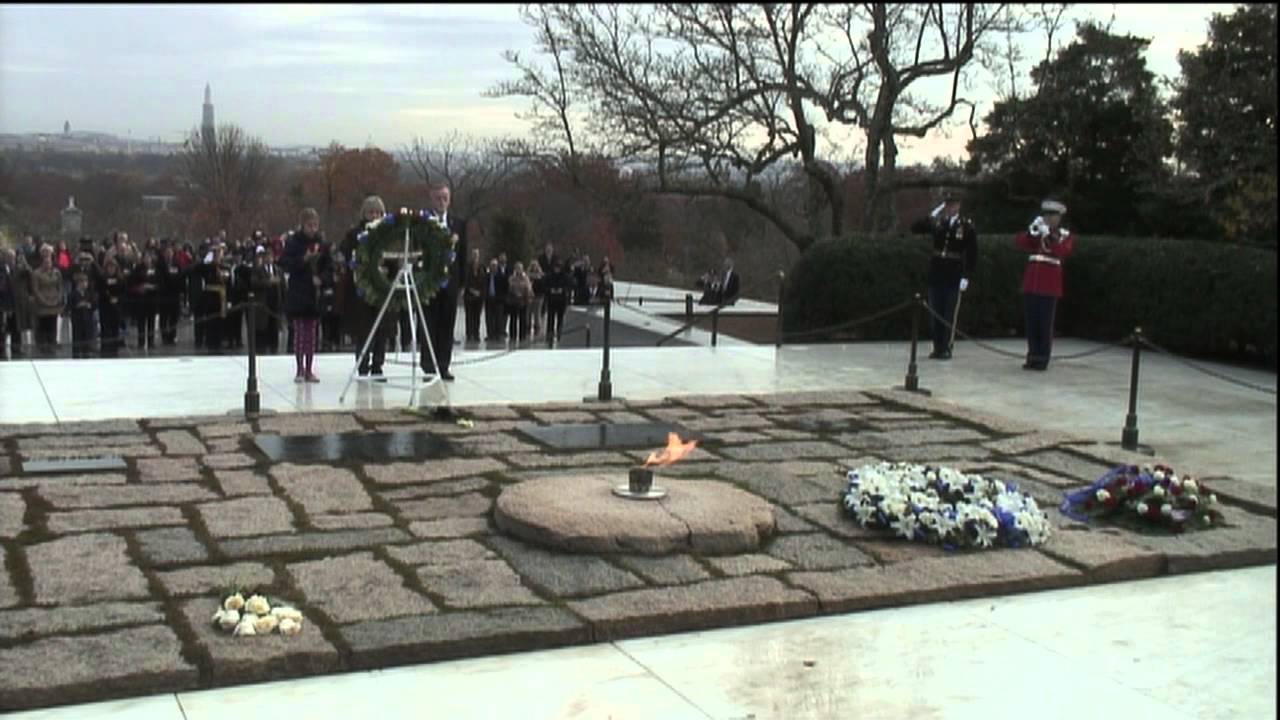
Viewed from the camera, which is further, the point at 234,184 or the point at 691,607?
the point at 234,184

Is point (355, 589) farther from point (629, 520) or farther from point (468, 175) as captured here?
point (468, 175)

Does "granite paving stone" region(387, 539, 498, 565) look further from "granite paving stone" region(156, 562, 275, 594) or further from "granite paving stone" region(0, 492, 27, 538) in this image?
"granite paving stone" region(0, 492, 27, 538)

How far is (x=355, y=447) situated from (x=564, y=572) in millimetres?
2949

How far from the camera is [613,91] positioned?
19812 mm

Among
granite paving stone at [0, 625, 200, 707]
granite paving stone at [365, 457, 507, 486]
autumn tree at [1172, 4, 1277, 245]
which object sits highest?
autumn tree at [1172, 4, 1277, 245]

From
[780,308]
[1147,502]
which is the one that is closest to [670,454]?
[1147,502]

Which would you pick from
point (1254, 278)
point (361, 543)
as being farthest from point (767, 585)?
point (1254, 278)

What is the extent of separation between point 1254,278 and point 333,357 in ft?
32.1

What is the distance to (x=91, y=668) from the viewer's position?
14.9 feet

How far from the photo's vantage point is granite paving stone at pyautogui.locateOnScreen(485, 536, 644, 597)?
5.72 meters

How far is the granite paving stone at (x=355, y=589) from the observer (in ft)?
17.3

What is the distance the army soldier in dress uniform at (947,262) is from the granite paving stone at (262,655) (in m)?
10.0

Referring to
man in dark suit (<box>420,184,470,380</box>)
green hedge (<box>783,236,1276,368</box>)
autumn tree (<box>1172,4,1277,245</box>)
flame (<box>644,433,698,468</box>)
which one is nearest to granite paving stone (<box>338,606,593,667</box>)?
flame (<box>644,433,698,468</box>)

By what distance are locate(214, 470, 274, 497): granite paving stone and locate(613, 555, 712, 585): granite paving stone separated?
228 centimetres
